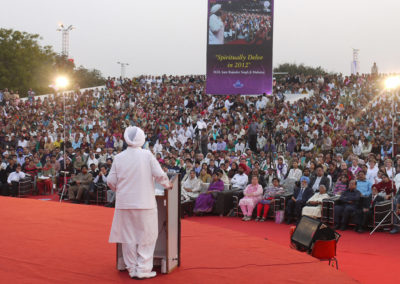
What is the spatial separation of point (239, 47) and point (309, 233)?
14511mm

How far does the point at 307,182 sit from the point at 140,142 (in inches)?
243

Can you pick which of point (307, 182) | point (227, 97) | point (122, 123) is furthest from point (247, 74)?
point (307, 182)

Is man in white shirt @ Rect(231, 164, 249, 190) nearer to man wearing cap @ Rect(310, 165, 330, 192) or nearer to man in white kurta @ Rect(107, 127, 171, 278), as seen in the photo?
man wearing cap @ Rect(310, 165, 330, 192)

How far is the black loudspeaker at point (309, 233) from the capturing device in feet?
19.8

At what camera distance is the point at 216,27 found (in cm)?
1988

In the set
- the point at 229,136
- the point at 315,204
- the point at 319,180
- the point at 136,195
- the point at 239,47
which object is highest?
the point at 239,47

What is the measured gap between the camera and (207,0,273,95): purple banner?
63.8 feet

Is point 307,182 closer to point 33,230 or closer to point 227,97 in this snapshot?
point 33,230

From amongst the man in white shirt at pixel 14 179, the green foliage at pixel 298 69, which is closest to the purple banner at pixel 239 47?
the man in white shirt at pixel 14 179

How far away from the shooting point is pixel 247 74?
66.2 ft

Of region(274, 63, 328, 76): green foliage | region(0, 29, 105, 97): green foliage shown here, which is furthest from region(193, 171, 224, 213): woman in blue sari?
region(274, 63, 328, 76): green foliage

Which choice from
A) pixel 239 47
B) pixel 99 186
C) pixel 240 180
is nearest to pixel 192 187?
pixel 240 180

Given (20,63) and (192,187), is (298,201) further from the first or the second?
(20,63)

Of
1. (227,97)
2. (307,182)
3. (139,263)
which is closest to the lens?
(139,263)
